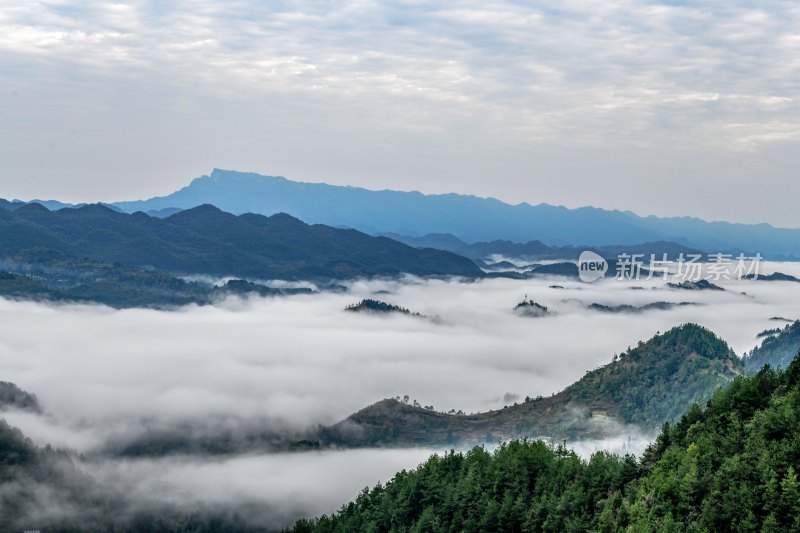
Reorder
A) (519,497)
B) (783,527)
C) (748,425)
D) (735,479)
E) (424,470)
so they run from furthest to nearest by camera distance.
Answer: (424,470) → (519,497) → (748,425) → (735,479) → (783,527)

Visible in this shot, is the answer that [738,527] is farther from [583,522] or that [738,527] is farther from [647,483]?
[583,522]

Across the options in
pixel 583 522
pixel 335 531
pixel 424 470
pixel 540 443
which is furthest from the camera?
pixel 335 531

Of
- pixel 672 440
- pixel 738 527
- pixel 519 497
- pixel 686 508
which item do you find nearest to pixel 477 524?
pixel 519 497

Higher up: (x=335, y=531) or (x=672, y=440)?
(x=672, y=440)

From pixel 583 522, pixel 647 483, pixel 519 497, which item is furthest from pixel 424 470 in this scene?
pixel 647 483

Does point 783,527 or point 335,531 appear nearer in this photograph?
point 783,527

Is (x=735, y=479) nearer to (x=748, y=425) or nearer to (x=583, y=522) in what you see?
(x=748, y=425)

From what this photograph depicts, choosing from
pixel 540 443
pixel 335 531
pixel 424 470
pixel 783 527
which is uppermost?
pixel 783 527
